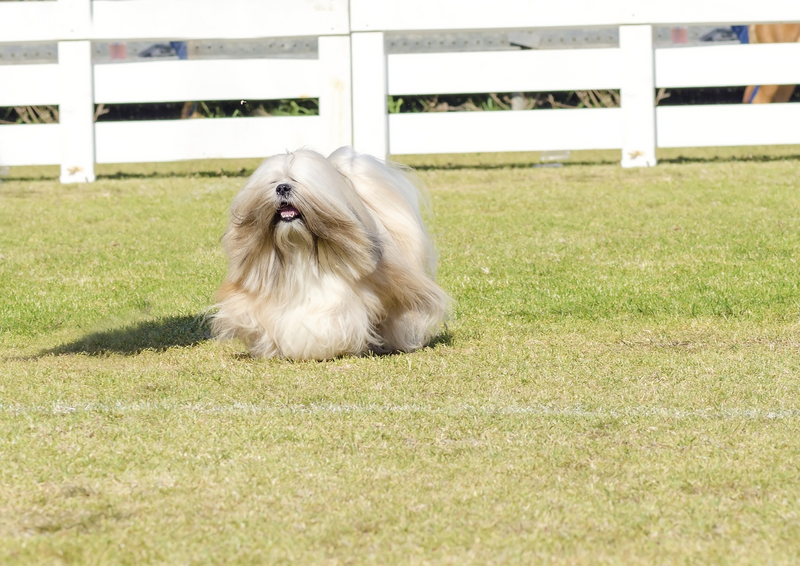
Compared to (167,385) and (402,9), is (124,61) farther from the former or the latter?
(167,385)

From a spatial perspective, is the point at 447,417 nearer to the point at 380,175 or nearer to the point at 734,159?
the point at 380,175

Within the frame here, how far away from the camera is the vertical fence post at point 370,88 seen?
12.8 m

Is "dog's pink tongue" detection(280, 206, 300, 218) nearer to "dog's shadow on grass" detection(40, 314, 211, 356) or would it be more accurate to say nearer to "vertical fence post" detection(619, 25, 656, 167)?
"dog's shadow on grass" detection(40, 314, 211, 356)

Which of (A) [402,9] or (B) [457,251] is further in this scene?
(A) [402,9]

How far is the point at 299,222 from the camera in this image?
562 cm

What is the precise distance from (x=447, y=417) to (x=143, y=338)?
2.85 m

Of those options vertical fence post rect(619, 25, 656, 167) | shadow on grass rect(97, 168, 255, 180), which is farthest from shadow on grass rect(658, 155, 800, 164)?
shadow on grass rect(97, 168, 255, 180)

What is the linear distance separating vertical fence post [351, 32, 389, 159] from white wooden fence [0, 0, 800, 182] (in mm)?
14

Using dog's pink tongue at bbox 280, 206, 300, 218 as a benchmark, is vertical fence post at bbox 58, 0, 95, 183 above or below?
above

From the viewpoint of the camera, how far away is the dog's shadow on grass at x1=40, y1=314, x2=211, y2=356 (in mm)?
6672

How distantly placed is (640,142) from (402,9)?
10.4ft

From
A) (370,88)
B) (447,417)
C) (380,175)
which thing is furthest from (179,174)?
(447,417)

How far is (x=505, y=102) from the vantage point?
17.0 m

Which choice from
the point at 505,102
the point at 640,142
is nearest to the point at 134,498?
the point at 640,142
